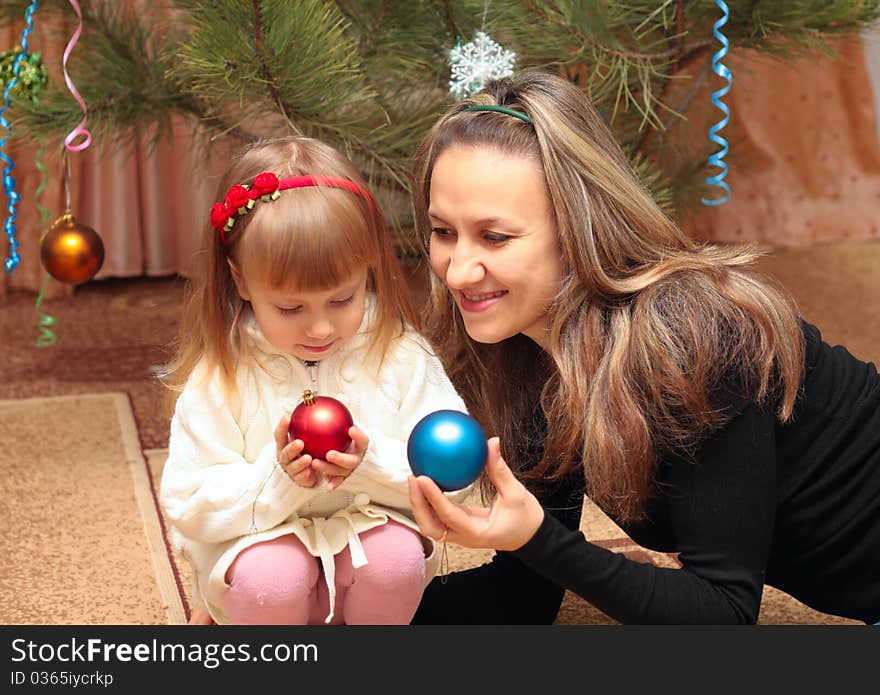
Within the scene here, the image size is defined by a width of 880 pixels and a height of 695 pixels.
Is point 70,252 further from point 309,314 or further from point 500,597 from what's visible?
point 500,597

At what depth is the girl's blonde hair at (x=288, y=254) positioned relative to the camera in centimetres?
121

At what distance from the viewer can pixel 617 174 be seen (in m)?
1.22

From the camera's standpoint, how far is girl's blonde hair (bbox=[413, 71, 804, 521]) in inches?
Answer: 46.5

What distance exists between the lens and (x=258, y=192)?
4.03 ft

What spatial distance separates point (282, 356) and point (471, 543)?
1.13 ft

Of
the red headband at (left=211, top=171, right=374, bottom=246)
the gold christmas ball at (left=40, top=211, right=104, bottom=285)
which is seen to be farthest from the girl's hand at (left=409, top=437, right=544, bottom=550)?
the gold christmas ball at (left=40, top=211, right=104, bottom=285)

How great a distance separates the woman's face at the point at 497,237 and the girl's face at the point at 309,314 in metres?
0.11

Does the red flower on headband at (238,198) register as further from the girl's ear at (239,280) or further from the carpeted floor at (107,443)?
the carpeted floor at (107,443)

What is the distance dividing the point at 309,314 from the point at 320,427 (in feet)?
0.53

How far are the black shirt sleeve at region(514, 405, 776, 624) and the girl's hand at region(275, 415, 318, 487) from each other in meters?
0.23

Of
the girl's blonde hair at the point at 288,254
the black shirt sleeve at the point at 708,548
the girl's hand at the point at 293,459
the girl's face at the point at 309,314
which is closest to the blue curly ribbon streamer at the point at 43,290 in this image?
the girl's blonde hair at the point at 288,254

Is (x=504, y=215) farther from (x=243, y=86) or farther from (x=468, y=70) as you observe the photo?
(x=243, y=86)

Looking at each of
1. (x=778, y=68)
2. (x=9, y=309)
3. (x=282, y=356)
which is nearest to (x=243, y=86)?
(x=282, y=356)

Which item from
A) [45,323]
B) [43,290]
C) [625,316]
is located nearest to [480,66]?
[625,316]
